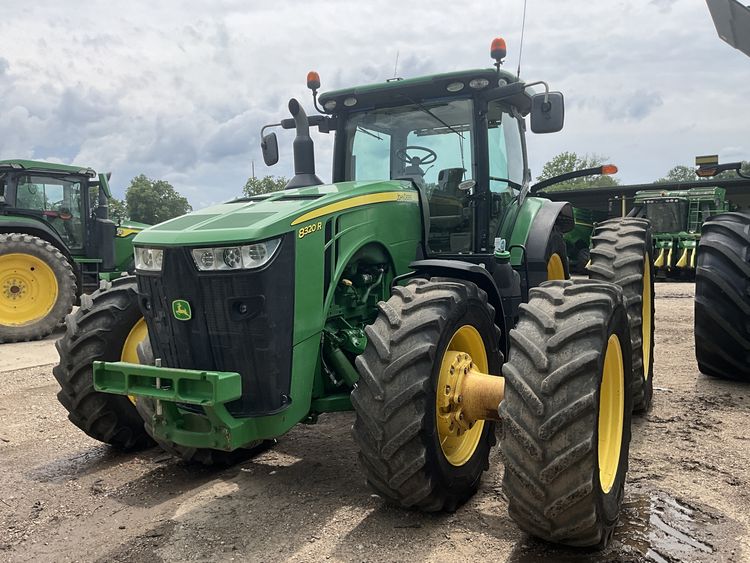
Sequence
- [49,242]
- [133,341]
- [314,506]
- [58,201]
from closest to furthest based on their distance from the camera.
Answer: [314,506], [133,341], [49,242], [58,201]

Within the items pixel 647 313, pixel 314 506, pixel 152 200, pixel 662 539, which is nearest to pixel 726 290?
pixel 647 313

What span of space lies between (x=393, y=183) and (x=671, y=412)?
2.75 metres

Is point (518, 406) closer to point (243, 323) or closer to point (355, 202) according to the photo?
point (243, 323)

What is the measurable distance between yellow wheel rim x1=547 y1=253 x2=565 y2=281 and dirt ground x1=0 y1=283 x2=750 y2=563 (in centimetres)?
135

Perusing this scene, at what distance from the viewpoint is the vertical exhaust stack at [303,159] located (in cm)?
454

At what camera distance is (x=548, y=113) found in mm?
4367

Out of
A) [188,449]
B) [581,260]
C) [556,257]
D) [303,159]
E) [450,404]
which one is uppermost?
[303,159]

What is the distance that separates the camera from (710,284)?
17.8 feet

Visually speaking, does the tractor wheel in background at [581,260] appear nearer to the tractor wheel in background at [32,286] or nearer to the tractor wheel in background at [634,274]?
the tractor wheel in background at [634,274]

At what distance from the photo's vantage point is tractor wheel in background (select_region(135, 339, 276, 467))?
3.52 m

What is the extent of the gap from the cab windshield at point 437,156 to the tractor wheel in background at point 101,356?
2115 mm

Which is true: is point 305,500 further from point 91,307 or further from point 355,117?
point 355,117

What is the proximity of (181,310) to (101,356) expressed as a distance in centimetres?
125

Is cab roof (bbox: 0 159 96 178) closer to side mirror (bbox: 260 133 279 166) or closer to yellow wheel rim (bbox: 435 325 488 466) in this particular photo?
side mirror (bbox: 260 133 279 166)
